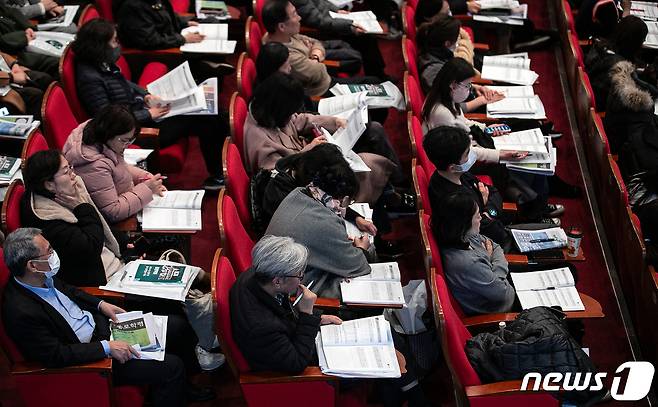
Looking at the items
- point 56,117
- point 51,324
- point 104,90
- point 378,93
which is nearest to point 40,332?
point 51,324

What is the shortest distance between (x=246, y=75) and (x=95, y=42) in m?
0.87

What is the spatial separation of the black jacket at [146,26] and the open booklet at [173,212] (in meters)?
1.56

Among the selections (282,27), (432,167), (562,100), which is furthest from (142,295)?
(562,100)

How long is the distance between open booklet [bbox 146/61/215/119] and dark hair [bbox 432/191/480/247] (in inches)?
70.8

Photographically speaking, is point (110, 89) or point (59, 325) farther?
point (110, 89)

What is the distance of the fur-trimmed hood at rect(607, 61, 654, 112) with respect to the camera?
477 cm

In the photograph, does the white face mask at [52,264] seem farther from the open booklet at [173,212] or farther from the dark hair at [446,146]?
the dark hair at [446,146]

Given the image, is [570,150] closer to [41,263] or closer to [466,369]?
[466,369]

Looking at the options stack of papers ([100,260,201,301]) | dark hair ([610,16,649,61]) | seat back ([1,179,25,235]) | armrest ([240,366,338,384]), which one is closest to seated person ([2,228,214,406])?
stack of papers ([100,260,201,301])

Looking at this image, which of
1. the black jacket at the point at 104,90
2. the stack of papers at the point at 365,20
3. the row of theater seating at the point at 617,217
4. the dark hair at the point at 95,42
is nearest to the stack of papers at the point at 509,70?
the row of theater seating at the point at 617,217

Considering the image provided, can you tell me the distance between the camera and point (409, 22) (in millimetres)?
5750

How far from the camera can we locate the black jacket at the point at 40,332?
318 cm

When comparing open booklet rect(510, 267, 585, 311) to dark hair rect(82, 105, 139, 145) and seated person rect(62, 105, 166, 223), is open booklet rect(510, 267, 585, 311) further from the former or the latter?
dark hair rect(82, 105, 139, 145)

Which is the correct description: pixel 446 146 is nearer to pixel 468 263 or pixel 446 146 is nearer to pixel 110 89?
pixel 468 263
